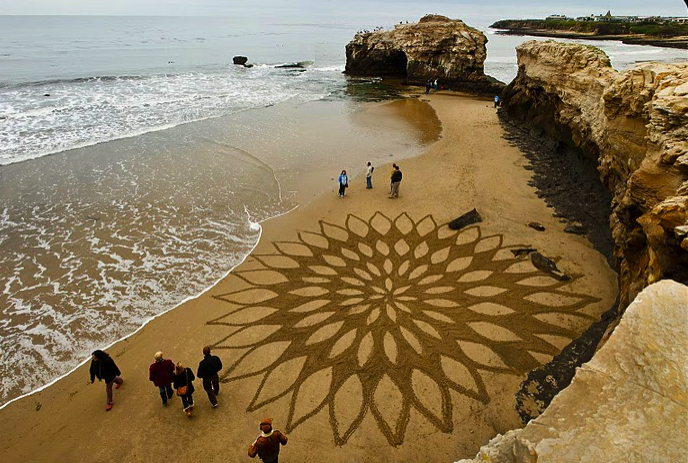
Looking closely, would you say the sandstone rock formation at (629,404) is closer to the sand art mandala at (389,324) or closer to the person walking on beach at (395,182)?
the sand art mandala at (389,324)

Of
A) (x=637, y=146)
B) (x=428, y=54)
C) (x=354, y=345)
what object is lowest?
(x=354, y=345)

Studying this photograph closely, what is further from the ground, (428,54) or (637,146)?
(428,54)

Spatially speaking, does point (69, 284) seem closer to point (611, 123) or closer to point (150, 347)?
point (150, 347)

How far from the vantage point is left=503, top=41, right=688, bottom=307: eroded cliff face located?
635 centimetres

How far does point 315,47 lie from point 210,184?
3409 inches

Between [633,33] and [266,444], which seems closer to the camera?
[266,444]

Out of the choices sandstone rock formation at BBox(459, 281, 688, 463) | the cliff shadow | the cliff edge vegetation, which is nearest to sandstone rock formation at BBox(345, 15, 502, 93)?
the cliff shadow

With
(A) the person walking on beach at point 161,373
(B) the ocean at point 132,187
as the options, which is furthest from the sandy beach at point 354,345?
(B) the ocean at point 132,187

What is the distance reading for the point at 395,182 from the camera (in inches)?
627

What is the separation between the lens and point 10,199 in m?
16.3

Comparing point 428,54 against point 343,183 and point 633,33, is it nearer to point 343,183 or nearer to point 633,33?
point 343,183

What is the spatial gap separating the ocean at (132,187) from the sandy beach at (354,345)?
1301mm

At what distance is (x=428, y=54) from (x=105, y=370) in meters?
48.1

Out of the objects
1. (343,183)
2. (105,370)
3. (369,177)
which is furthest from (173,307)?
(369,177)
